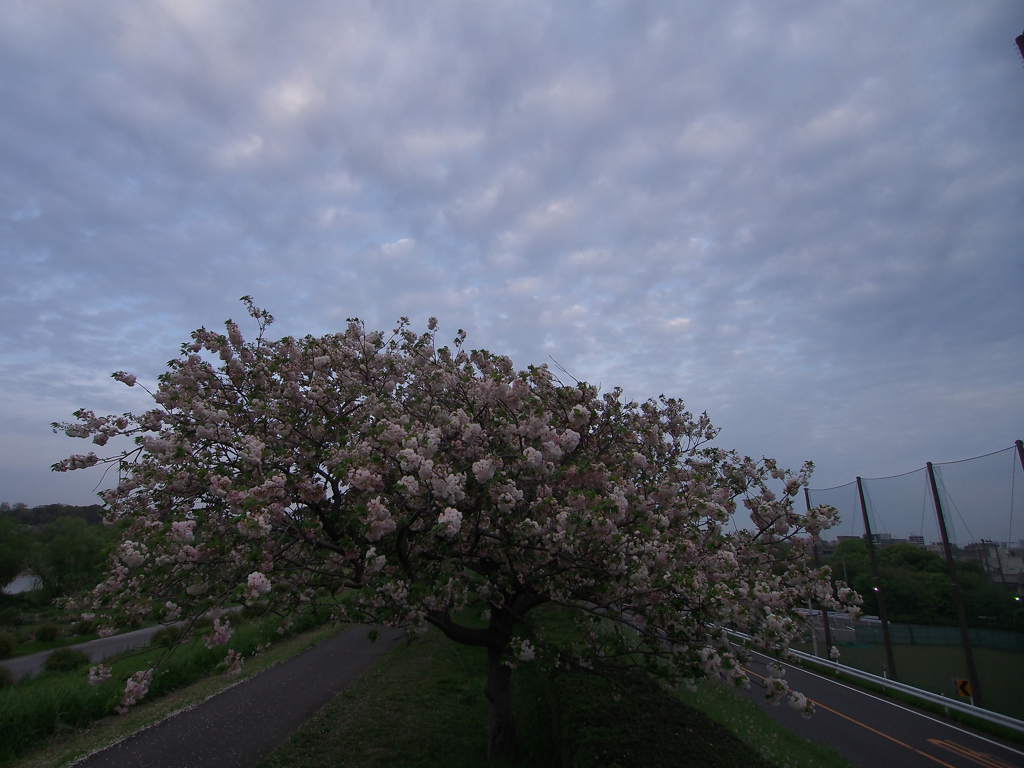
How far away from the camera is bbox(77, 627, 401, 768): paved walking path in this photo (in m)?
8.61

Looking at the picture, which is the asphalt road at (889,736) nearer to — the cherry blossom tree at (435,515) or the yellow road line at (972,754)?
the yellow road line at (972,754)

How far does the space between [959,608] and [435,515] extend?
14.5m

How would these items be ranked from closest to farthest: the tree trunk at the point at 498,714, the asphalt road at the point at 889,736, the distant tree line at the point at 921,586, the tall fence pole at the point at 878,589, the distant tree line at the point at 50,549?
the tree trunk at the point at 498,714 → the asphalt road at the point at 889,736 → the distant tree line at the point at 921,586 → the tall fence pole at the point at 878,589 → the distant tree line at the point at 50,549

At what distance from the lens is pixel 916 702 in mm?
13930

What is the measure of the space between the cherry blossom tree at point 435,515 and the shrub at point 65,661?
20138mm

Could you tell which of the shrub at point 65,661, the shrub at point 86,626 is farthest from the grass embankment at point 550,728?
the shrub at point 65,661

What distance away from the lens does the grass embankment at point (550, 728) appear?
5.72m

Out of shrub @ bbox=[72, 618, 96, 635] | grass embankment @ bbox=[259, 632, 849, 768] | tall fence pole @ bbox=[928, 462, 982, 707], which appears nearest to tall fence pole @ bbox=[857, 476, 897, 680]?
tall fence pole @ bbox=[928, 462, 982, 707]

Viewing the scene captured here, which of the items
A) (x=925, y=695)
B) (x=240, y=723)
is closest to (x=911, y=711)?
(x=925, y=695)

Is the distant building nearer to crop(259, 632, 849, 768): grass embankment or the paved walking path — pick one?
crop(259, 632, 849, 768): grass embankment

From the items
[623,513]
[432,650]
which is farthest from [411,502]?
[432,650]

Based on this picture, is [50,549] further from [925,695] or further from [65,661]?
[925,695]

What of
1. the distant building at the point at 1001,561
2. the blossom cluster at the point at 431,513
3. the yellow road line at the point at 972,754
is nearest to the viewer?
the blossom cluster at the point at 431,513

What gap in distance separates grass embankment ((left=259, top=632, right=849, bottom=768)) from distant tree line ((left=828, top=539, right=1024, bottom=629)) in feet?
15.4
